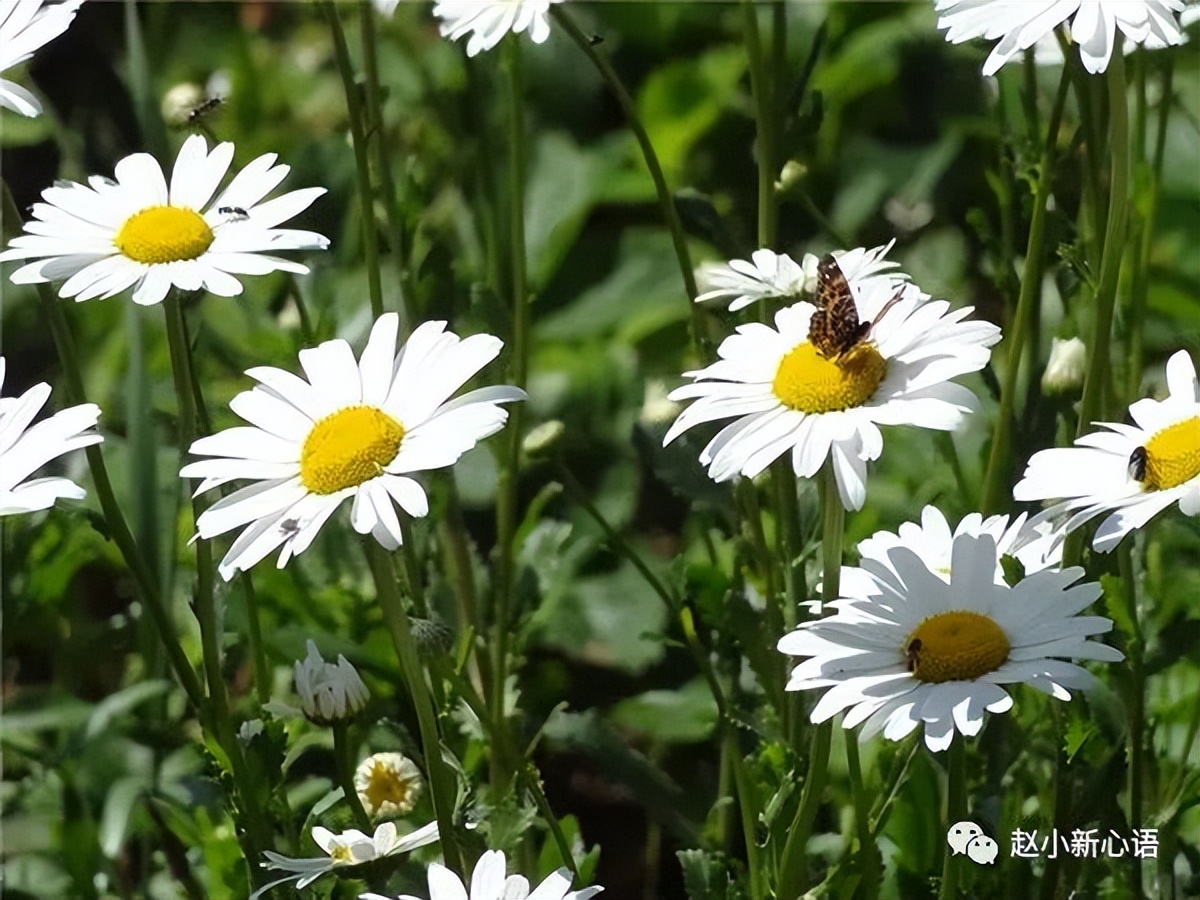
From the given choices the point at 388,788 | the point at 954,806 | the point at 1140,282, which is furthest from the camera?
the point at 1140,282

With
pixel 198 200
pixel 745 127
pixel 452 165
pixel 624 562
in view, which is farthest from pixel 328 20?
pixel 745 127

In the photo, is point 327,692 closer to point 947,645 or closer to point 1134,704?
point 947,645

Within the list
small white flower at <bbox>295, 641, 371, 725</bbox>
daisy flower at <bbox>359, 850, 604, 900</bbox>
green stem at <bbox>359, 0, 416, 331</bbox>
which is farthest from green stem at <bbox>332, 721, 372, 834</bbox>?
green stem at <bbox>359, 0, 416, 331</bbox>

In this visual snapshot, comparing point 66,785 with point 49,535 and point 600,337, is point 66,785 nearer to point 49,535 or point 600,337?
point 49,535

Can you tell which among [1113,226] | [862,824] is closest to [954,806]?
[862,824]

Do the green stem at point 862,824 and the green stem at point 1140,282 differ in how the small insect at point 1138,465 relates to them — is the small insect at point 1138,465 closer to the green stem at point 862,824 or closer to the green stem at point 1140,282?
the green stem at point 862,824

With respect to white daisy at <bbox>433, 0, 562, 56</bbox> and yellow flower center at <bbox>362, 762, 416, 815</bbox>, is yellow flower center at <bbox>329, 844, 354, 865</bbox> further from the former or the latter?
white daisy at <bbox>433, 0, 562, 56</bbox>
